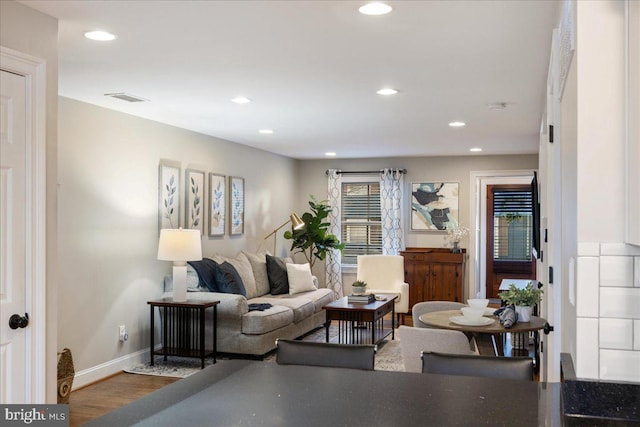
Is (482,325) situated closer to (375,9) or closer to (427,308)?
(427,308)

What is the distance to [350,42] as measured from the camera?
338 cm

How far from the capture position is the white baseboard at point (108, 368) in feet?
16.5

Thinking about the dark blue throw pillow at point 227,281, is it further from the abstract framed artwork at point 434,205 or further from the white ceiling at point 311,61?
the abstract framed artwork at point 434,205

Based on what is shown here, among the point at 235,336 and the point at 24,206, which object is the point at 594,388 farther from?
the point at 235,336

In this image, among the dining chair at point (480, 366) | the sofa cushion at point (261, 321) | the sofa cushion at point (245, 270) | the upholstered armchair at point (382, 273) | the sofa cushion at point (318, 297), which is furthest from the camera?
the upholstered armchair at point (382, 273)

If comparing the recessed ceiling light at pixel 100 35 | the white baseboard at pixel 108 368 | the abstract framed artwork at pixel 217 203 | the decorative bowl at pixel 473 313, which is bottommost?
the white baseboard at pixel 108 368

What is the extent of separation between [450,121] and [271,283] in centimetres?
301

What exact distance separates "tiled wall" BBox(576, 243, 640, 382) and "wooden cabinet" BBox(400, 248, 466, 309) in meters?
6.99

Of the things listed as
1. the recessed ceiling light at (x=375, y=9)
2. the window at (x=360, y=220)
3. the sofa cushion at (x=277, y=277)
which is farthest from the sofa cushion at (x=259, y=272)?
the recessed ceiling light at (x=375, y=9)

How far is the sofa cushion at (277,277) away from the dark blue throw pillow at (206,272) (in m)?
1.30

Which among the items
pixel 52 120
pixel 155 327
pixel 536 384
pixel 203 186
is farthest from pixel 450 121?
pixel 536 384

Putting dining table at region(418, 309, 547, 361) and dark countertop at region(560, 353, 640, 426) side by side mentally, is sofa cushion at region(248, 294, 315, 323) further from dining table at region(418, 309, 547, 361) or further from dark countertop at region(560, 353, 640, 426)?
dark countertop at region(560, 353, 640, 426)

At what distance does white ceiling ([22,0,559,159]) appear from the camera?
293 centimetres

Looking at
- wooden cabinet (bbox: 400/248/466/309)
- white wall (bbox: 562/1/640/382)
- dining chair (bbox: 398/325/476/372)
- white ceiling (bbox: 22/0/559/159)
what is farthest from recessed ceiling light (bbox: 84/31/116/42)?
wooden cabinet (bbox: 400/248/466/309)
